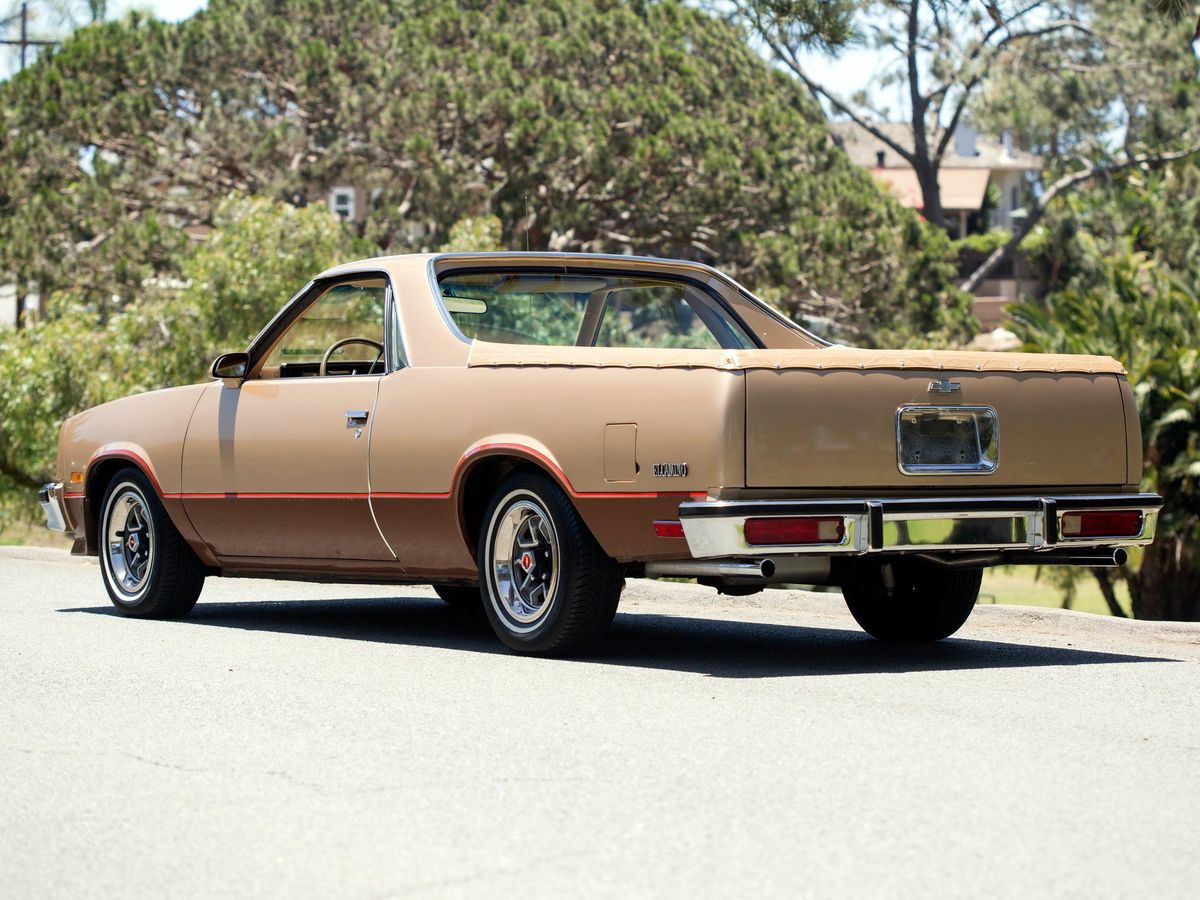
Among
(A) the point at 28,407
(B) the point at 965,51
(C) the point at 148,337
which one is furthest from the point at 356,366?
(B) the point at 965,51

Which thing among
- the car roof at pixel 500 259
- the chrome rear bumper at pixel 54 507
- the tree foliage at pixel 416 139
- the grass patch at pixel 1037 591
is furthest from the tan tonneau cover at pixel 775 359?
the tree foliage at pixel 416 139

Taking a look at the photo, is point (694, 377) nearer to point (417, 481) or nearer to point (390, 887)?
point (417, 481)

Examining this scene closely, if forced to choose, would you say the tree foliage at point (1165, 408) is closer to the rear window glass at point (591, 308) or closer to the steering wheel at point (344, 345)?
the rear window glass at point (591, 308)

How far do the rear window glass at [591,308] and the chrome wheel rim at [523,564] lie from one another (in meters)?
1.14

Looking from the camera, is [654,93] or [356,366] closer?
[356,366]

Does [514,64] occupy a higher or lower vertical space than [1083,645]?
higher

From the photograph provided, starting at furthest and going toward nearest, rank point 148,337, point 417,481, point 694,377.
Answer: point 148,337 → point 417,481 → point 694,377

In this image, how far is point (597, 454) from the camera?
766cm

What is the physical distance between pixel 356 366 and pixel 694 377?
260 cm

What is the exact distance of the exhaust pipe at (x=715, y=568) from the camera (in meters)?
7.33

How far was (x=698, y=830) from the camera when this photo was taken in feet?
15.8

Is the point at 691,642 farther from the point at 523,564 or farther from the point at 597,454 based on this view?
the point at 597,454

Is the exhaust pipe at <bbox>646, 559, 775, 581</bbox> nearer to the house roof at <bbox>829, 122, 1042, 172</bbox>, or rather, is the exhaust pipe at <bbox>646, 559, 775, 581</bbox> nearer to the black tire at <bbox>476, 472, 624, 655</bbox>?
the black tire at <bbox>476, 472, 624, 655</bbox>

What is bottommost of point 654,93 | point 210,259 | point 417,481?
point 417,481
